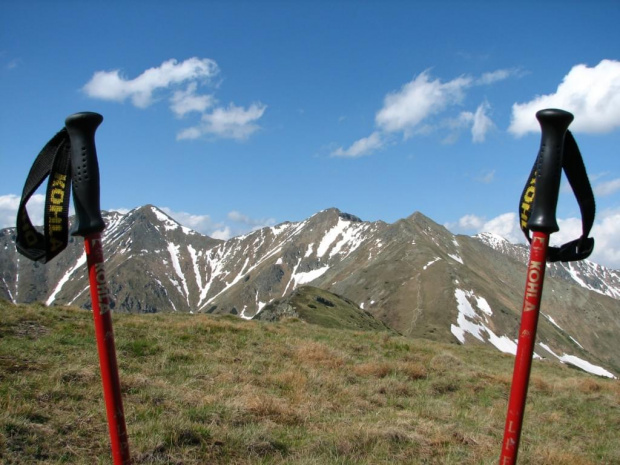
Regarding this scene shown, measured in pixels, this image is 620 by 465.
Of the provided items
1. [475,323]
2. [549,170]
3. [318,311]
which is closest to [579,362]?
[475,323]

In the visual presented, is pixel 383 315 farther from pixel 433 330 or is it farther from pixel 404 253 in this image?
pixel 404 253

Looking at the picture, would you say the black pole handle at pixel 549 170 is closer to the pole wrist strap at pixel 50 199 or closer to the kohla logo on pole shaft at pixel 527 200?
the kohla logo on pole shaft at pixel 527 200

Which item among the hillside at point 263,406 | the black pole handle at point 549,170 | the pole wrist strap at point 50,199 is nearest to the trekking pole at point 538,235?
the black pole handle at point 549,170

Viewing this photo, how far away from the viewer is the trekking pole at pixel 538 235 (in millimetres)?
3408

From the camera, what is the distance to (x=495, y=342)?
132875 millimetres

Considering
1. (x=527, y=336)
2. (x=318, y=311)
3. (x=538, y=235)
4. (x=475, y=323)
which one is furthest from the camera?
(x=475, y=323)

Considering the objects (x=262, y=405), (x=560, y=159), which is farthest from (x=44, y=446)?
(x=560, y=159)

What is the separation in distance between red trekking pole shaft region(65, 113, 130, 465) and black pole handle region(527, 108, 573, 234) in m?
3.28

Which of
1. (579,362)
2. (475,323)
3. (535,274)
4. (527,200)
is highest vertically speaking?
(475,323)

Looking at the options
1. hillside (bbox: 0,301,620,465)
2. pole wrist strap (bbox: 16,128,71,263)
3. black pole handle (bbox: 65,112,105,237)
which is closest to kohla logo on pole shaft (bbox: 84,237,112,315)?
black pole handle (bbox: 65,112,105,237)

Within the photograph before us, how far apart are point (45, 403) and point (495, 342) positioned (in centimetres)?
14117

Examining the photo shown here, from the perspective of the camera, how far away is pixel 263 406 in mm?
8711

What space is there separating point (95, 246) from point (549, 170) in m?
3.51

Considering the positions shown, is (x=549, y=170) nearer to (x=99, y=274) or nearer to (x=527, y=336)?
(x=527, y=336)
